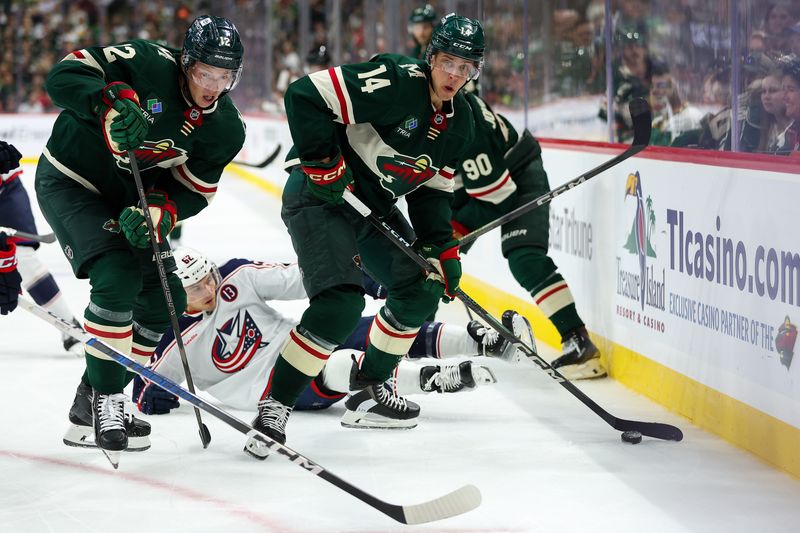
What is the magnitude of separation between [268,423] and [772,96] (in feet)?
5.52

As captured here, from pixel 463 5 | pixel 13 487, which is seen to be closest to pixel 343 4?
pixel 463 5

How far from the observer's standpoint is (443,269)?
321 cm

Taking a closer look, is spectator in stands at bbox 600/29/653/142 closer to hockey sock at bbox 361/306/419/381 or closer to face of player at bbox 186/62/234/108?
hockey sock at bbox 361/306/419/381

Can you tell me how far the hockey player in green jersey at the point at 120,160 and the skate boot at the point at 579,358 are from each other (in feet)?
5.08

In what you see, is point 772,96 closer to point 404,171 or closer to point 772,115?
point 772,115

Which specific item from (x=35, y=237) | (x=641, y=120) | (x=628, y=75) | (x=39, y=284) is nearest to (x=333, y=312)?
(x=641, y=120)

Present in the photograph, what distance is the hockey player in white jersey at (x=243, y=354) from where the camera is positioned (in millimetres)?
3473

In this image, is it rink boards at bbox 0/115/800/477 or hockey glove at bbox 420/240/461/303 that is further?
hockey glove at bbox 420/240/461/303

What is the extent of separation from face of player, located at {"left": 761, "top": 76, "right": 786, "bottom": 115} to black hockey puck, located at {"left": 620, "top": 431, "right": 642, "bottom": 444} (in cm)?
97

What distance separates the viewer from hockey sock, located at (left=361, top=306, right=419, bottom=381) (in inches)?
127

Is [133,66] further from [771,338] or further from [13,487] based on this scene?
[771,338]

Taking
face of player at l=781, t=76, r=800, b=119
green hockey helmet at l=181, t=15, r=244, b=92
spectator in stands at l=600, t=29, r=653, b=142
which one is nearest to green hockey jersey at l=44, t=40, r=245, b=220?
green hockey helmet at l=181, t=15, r=244, b=92

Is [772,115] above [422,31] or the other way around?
the other way around

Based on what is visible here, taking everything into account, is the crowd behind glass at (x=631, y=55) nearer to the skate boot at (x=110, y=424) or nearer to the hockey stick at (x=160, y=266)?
the hockey stick at (x=160, y=266)
